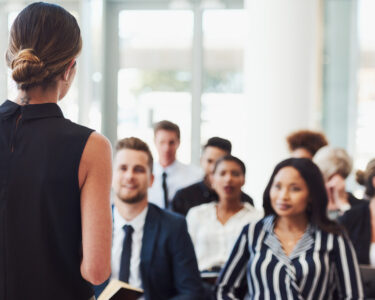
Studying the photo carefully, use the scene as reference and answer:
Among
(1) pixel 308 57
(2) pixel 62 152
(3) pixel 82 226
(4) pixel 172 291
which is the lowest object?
(4) pixel 172 291

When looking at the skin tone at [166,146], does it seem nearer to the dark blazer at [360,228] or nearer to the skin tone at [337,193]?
the skin tone at [337,193]

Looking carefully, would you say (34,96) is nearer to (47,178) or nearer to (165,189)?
(47,178)

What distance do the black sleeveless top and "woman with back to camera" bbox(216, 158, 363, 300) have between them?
63.9 inches

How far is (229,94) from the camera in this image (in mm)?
8531

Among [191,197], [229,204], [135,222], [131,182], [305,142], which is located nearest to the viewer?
[135,222]

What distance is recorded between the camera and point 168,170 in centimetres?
515

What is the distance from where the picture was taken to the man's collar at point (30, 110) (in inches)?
46.8

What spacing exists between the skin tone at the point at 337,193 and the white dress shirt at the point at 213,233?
92cm

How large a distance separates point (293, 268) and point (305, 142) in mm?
2669

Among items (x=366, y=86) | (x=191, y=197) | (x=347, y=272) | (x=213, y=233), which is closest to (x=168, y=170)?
(x=191, y=197)

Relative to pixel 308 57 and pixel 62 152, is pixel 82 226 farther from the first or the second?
pixel 308 57

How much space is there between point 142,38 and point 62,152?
747 centimetres

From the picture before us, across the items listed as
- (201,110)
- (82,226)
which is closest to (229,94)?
(201,110)

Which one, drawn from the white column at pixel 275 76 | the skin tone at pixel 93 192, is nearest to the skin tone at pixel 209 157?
the white column at pixel 275 76
